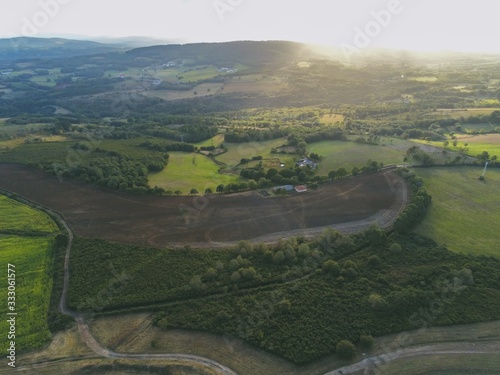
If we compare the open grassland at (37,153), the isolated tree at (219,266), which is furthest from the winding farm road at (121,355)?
the open grassland at (37,153)

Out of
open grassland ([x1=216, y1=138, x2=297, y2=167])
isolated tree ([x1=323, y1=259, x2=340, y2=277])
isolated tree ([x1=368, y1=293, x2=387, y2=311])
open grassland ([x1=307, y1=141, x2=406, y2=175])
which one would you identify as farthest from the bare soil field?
open grassland ([x1=216, y1=138, x2=297, y2=167])

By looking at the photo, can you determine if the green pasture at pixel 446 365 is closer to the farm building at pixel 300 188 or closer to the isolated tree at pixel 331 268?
the isolated tree at pixel 331 268

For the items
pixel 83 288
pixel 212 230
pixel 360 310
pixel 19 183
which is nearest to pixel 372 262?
pixel 360 310

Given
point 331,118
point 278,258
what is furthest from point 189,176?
point 331,118

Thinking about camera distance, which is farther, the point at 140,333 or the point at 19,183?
the point at 19,183

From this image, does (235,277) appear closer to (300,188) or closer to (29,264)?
(300,188)

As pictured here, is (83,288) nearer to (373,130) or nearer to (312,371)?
(312,371)

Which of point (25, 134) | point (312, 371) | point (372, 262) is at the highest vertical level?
point (25, 134)
